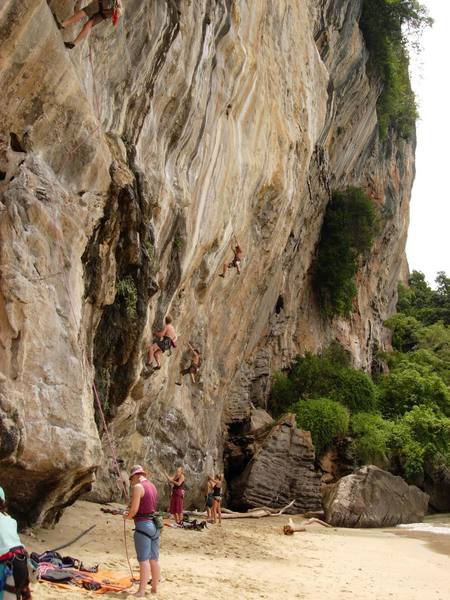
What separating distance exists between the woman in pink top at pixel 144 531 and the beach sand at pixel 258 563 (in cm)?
22

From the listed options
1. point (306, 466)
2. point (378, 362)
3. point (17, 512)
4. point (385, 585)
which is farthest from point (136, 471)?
point (378, 362)

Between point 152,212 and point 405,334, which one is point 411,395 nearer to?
point 405,334

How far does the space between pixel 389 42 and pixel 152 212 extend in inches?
839

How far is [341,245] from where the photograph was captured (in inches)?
1153

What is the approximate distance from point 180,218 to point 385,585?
294 inches

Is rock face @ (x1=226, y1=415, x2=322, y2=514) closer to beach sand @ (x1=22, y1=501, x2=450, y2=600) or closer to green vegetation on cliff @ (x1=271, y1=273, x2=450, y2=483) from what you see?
green vegetation on cliff @ (x1=271, y1=273, x2=450, y2=483)

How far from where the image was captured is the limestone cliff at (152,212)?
7.61m

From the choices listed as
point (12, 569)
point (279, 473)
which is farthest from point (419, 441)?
point (12, 569)

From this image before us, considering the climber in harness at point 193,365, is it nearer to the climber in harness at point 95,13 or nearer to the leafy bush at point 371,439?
the leafy bush at point 371,439

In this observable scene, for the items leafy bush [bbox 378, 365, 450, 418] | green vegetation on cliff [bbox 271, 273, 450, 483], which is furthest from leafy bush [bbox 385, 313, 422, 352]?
leafy bush [bbox 378, 365, 450, 418]

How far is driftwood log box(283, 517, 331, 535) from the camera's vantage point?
14.9 metres

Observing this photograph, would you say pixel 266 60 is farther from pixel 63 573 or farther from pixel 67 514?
pixel 63 573

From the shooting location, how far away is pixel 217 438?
2080 centimetres

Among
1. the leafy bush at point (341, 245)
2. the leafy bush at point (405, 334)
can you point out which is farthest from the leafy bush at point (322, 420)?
the leafy bush at point (405, 334)
